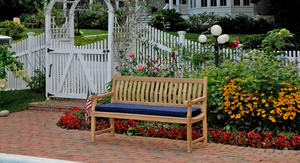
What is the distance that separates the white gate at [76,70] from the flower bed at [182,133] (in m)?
1.91

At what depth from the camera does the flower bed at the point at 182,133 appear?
19.5 feet

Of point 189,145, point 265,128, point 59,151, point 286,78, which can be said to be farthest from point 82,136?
point 286,78

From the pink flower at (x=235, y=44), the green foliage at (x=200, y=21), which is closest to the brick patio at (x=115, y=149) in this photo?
the pink flower at (x=235, y=44)

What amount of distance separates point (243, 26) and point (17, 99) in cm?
1736

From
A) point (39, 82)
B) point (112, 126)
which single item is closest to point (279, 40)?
point (112, 126)

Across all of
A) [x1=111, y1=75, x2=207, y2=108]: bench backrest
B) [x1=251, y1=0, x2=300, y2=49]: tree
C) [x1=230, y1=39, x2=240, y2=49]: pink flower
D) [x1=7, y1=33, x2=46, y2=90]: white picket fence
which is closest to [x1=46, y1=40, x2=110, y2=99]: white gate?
[x1=7, y1=33, x2=46, y2=90]: white picket fence

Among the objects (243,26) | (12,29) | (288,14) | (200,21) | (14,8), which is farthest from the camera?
(14,8)

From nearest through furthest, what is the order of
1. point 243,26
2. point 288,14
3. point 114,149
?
point 114,149
point 288,14
point 243,26

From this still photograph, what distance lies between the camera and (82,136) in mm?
6777

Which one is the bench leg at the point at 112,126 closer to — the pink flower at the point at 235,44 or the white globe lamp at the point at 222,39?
the white globe lamp at the point at 222,39

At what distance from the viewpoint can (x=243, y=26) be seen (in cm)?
2422

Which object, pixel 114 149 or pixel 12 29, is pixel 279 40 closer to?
pixel 114 149

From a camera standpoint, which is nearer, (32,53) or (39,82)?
(39,82)

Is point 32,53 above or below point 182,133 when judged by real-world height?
above
